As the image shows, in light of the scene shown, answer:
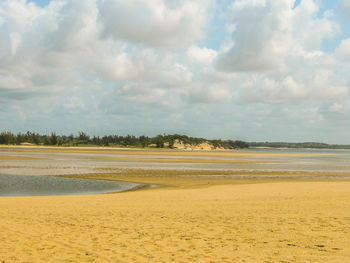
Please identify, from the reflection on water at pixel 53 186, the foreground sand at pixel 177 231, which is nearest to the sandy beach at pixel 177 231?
the foreground sand at pixel 177 231

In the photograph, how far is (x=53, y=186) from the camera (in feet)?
90.1

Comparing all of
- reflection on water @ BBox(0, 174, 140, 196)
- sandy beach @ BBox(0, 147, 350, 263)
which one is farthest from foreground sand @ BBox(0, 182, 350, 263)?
reflection on water @ BBox(0, 174, 140, 196)

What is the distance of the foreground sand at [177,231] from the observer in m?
8.56

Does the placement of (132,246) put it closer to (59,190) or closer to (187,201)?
(187,201)

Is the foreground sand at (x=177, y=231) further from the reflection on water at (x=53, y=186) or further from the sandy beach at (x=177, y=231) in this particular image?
the reflection on water at (x=53, y=186)

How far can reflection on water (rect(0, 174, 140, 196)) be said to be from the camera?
2453 centimetres

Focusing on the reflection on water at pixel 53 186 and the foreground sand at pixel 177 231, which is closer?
the foreground sand at pixel 177 231

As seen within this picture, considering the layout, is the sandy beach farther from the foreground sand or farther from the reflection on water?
the reflection on water

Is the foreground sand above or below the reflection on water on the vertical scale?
above

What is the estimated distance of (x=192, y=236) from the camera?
10.5 m

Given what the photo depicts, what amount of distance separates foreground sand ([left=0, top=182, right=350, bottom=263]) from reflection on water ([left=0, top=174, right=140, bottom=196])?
22.2 feet

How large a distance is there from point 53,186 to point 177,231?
1903 cm

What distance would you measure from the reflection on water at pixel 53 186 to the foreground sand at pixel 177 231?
22.2 feet

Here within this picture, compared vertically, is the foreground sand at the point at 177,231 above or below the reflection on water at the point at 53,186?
above
